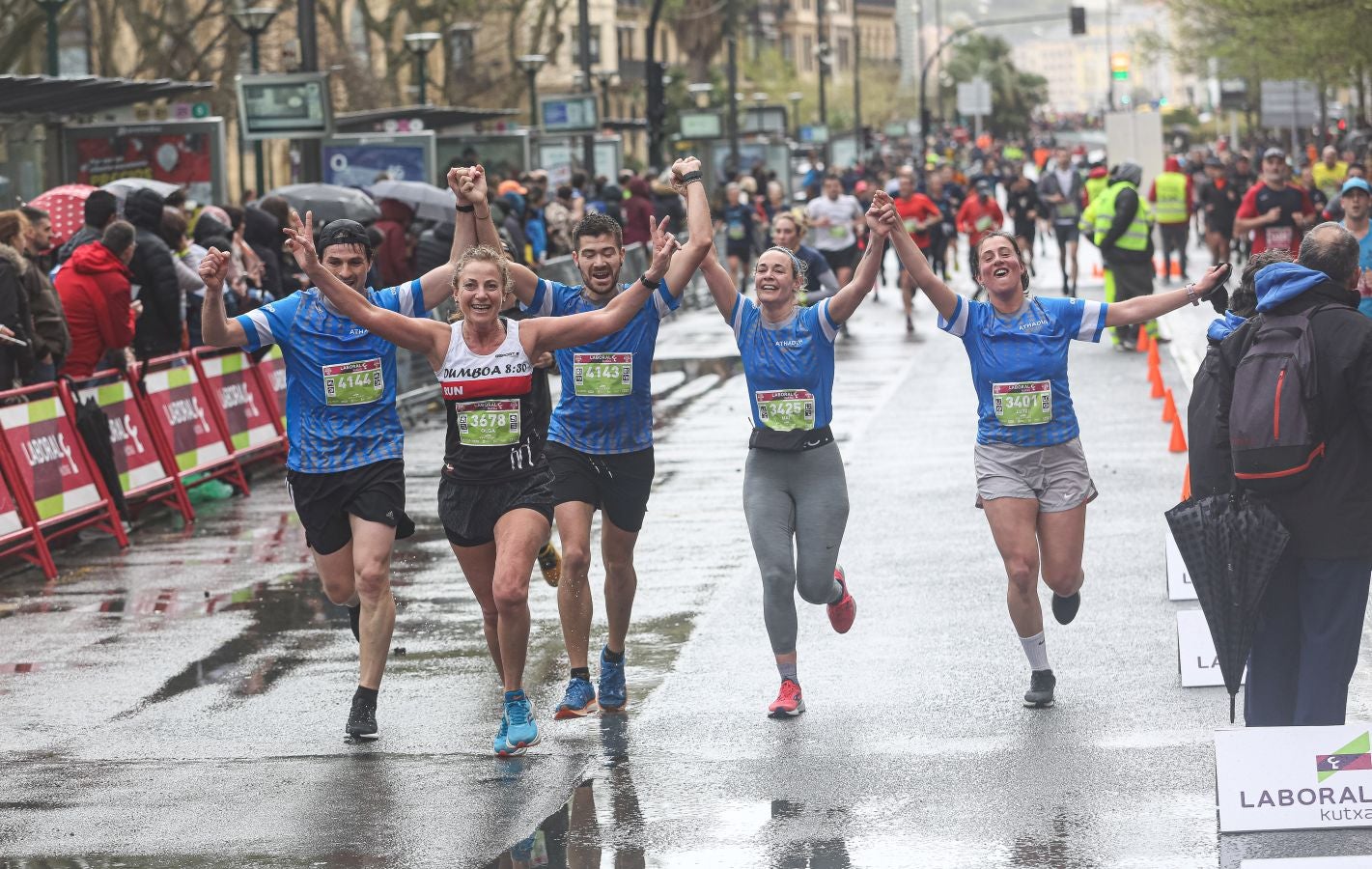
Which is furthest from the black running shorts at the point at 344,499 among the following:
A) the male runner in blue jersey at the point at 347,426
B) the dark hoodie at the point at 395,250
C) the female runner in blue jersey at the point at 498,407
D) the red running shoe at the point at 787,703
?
the dark hoodie at the point at 395,250

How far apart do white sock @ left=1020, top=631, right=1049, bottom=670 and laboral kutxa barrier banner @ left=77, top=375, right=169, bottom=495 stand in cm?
689

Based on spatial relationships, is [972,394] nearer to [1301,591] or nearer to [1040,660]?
[1040,660]

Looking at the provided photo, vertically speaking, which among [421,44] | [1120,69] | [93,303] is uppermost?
[1120,69]

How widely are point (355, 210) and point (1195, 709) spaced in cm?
1350

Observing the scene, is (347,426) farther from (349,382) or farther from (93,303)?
(93,303)

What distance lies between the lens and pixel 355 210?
2039 cm

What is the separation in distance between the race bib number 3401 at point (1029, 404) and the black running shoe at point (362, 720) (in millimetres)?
2570

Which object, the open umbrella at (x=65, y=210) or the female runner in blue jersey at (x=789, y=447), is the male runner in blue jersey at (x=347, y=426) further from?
the open umbrella at (x=65, y=210)

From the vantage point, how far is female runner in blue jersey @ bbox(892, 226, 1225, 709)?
8.36 m

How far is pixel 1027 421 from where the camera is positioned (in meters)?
8.39

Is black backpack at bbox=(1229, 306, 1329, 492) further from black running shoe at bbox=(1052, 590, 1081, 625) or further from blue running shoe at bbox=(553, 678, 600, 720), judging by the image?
blue running shoe at bbox=(553, 678, 600, 720)

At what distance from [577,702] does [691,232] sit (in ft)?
5.92

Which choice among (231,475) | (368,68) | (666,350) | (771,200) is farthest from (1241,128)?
(231,475)

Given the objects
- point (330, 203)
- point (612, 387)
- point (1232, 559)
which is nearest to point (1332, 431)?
point (1232, 559)
